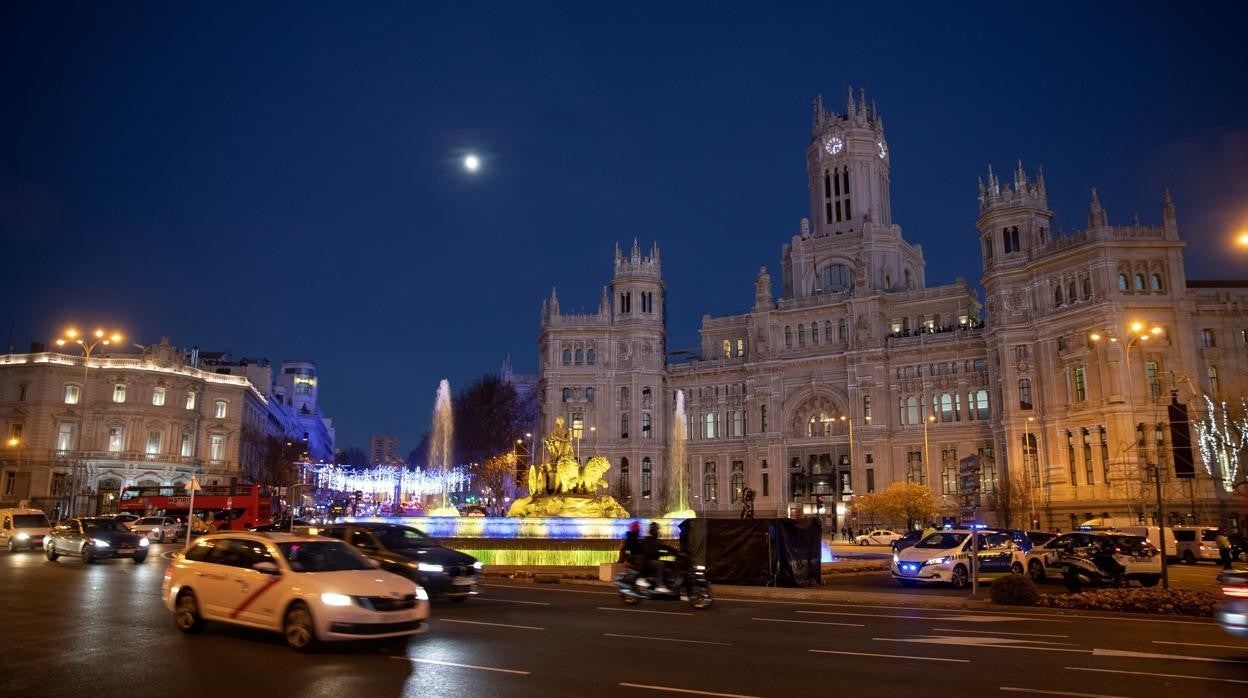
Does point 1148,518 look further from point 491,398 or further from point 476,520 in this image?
point 491,398

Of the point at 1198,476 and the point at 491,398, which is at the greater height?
the point at 491,398

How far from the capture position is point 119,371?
75.1 m

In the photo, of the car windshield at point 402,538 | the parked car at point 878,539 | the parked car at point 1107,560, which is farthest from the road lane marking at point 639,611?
the parked car at point 878,539

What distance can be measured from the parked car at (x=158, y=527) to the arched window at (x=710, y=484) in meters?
55.4

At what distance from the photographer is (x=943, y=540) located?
26.8 m

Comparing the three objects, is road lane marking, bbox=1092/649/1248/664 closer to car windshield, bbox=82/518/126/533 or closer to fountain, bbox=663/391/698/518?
car windshield, bbox=82/518/126/533

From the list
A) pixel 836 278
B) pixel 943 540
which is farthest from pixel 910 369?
pixel 943 540

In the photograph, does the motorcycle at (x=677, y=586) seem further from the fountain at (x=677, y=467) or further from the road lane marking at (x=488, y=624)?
the fountain at (x=677, y=467)

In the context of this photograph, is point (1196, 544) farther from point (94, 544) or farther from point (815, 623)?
point (94, 544)

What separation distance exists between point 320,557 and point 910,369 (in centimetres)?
7666

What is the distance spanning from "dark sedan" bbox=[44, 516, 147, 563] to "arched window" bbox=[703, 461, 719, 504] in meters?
66.9

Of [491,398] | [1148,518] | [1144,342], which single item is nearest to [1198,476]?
[1148,518]

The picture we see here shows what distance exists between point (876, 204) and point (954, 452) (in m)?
30.8

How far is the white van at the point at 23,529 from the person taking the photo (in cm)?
3691
